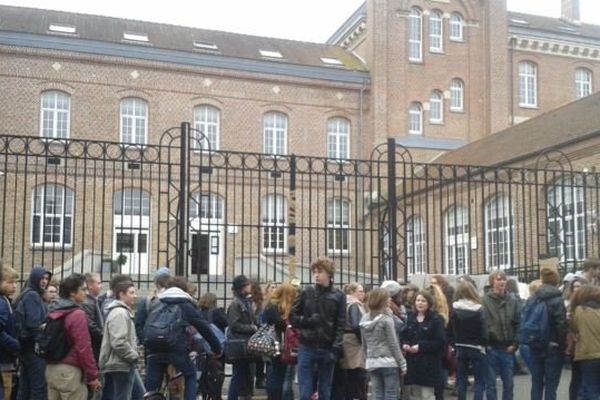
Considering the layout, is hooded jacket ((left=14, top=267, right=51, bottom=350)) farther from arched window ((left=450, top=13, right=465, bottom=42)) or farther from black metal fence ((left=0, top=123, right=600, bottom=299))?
arched window ((left=450, top=13, right=465, bottom=42))

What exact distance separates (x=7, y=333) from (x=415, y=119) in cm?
2852

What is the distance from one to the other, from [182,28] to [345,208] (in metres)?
11.4

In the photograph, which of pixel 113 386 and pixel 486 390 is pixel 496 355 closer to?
pixel 486 390

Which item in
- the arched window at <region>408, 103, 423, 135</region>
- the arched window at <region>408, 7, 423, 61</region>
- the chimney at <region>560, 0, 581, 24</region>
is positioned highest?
the chimney at <region>560, 0, 581, 24</region>

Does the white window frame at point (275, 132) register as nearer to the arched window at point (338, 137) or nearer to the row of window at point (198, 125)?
the row of window at point (198, 125)

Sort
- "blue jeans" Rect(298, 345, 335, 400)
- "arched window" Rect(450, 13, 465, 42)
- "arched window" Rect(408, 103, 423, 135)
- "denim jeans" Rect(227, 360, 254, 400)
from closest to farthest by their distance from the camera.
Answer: "blue jeans" Rect(298, 345, 335, 400) → "denim jeans" Rect(227, 360, 254, 400) → "arched window" Rect(408, 103, 423, 135) → "arched window" Rect(450, 13, 465, 42)

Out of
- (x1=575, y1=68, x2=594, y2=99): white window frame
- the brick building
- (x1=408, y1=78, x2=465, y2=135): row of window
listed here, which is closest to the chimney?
the brick building

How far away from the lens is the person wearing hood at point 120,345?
23.6 feet

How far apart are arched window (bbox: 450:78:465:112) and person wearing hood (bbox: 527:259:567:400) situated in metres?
27.1

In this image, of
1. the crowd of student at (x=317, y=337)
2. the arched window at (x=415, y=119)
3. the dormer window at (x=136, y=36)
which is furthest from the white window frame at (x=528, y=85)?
the crowd of student at (x=317, y=337)

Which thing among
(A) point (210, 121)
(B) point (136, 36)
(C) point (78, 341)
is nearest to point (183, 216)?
(C) point (78, 341)

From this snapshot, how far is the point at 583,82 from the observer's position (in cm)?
3734

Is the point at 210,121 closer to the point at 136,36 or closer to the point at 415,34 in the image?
the point at 136,36

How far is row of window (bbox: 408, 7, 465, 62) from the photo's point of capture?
34.3m
